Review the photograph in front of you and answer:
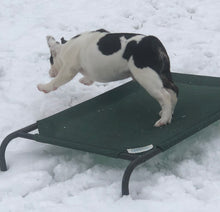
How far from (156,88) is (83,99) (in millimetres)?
1188

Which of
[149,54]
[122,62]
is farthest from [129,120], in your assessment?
[149,54]

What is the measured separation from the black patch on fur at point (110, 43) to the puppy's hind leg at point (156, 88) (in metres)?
0.18

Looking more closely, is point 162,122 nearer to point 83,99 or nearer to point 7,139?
point 7,139

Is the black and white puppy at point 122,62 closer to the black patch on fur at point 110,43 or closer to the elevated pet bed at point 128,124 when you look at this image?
the black patch on fur at point 110,43

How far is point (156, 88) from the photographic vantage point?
321cm

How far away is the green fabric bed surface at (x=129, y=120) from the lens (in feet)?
9.82

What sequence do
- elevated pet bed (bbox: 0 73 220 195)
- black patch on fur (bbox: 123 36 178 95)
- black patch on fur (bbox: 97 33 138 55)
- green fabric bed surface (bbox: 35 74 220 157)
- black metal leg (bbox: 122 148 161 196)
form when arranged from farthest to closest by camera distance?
black patch on fur (bbox: 97 33 138 55)
black patch on fur (bbox: 123 36 178 95)
green fabric bed surface (bbox: 35 74 220 157)
elevated pet bed (bbox: 0 73 220 195)
black metal leg (bbox: 122 148 161 196)

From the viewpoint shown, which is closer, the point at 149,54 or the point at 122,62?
the point at 149,54

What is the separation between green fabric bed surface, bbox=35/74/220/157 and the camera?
2994 mm

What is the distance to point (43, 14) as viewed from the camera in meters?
6.19

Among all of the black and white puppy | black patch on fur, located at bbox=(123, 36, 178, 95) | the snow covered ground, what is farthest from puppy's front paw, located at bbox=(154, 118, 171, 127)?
black patch on fur, located at bbox=(123, 36, 178, 95)

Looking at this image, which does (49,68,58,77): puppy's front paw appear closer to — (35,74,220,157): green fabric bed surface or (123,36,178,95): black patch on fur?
(35,74,220,157): green fabric bed surface

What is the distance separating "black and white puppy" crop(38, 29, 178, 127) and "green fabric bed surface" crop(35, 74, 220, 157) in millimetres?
155

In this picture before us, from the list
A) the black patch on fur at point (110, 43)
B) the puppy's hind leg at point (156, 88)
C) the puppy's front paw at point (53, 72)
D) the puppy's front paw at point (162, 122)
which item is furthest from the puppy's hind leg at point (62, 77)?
the puppy's front paw at point (162, 122)
